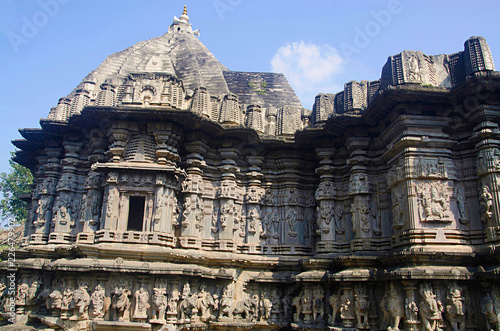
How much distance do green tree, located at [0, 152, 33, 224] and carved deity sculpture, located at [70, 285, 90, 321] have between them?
63.8ft

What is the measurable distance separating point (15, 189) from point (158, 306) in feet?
72.3

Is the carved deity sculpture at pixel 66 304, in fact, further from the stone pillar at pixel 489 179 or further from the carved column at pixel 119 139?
the stone pillar at pixel 489 179

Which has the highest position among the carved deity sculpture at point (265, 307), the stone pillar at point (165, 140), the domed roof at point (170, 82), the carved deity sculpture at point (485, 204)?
the domed roof at point (170, 82)

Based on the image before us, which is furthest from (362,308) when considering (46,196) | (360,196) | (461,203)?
(46,196)

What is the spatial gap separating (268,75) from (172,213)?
884cm

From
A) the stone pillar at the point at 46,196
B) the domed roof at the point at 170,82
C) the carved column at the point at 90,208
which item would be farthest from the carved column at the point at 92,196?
the stone pillar at the point at 46,196

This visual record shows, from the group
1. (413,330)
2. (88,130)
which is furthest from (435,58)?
(88,130)

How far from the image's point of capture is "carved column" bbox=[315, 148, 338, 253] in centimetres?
1353

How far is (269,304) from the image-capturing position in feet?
44.5

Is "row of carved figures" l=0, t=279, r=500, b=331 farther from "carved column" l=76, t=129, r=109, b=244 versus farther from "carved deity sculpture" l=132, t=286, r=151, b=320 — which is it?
"carved column" l=76, t=129, r=109, b=244

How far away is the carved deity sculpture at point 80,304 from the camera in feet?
38.0

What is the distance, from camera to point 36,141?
16.1 metres

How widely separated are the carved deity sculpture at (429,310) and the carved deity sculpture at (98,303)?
8671mm

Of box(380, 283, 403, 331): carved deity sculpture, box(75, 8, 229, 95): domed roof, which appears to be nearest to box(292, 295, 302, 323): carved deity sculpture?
box(380, 283, 403, 331): carved deity sculpture
